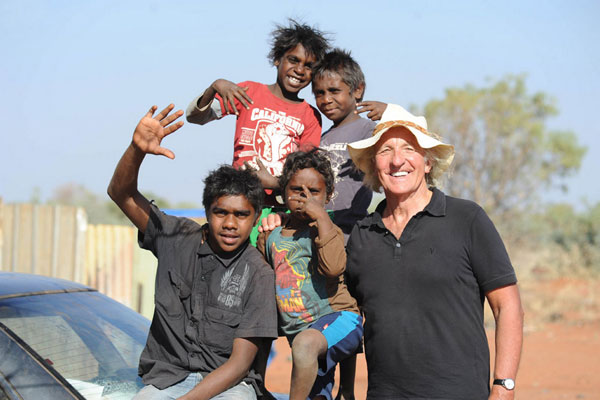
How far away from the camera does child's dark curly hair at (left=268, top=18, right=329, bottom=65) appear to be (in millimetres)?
4082

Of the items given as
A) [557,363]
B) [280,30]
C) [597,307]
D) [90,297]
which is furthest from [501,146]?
[90,297]

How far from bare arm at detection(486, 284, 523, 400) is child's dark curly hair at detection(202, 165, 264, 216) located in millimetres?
1166

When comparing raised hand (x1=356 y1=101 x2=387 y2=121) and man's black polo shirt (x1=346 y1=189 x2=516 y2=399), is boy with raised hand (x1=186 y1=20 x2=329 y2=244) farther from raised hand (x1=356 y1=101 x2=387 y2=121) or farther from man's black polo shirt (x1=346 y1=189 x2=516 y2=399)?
man's black polo shirt (x1=346 y1=189 x2=516 y2=399)

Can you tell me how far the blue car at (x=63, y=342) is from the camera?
253 centimetres

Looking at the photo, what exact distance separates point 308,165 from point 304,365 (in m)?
1.02

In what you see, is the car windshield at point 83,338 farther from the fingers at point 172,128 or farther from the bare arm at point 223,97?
the bare arm at point 223,97

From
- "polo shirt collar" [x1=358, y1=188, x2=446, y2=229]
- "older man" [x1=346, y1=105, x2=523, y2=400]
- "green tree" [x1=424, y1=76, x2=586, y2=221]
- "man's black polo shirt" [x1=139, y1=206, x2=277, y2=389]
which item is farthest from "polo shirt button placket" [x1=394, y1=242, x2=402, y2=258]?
"green tree" [x1=424, y1=76, x2=586, y2=221]

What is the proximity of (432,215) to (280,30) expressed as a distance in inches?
77.3

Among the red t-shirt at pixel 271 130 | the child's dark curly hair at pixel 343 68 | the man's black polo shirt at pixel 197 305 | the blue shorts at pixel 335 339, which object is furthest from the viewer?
the child's dark curly hair at pixel 343 68

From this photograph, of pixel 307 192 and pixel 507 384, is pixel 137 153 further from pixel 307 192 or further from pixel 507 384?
pixel 507 384

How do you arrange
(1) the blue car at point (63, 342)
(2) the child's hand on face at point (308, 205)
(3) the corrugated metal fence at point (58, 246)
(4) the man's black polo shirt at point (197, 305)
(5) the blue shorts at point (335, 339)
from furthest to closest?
(3) the corrugated metal fence at point (58, 246), (2) the child's hand on face at point (308, 205), (5) the blue shorts at point (335, 339), (4) the man's black polo shirt at point (197, 305), (1) the blue car at point (63, 342)

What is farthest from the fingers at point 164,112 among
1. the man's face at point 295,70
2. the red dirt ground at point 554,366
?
the red dirt ground at point 554,366

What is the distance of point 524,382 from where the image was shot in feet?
31.8

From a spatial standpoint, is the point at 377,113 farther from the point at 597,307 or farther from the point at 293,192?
the point at 597,307
